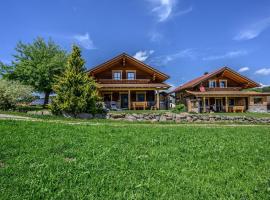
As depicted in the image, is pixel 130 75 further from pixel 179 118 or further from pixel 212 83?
pixel 179 118

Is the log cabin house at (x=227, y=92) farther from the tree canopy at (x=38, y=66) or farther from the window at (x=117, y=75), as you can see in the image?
the tree canopy at (x=38, y=66)

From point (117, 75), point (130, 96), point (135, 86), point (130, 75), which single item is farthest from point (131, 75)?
point (135, 86)

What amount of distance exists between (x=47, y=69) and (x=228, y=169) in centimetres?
2924

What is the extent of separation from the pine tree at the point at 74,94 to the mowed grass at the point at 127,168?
10935mm

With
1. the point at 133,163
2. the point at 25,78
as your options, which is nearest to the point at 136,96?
the point at 25,78

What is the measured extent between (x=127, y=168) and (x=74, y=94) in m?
15.5

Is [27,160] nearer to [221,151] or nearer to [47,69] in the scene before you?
[221,151]

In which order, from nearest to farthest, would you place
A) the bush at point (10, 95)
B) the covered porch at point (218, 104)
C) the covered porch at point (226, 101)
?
the bush at point (10, 95), the covered porch at point (218, 104), the covered porch at point (226, 101)

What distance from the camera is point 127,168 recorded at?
19.9 ft

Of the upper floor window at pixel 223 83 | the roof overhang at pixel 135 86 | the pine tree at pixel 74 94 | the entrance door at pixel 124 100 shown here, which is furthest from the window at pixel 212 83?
the pine tree at pixel 74 94

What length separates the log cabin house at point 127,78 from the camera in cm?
3238

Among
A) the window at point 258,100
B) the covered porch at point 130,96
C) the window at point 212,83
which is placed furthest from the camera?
the window at point 212,83

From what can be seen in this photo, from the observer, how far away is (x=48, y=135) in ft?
30.0

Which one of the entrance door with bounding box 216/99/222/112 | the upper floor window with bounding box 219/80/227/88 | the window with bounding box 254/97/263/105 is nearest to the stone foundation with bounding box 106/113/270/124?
the entrance door with bounding box 216/99/222/112
